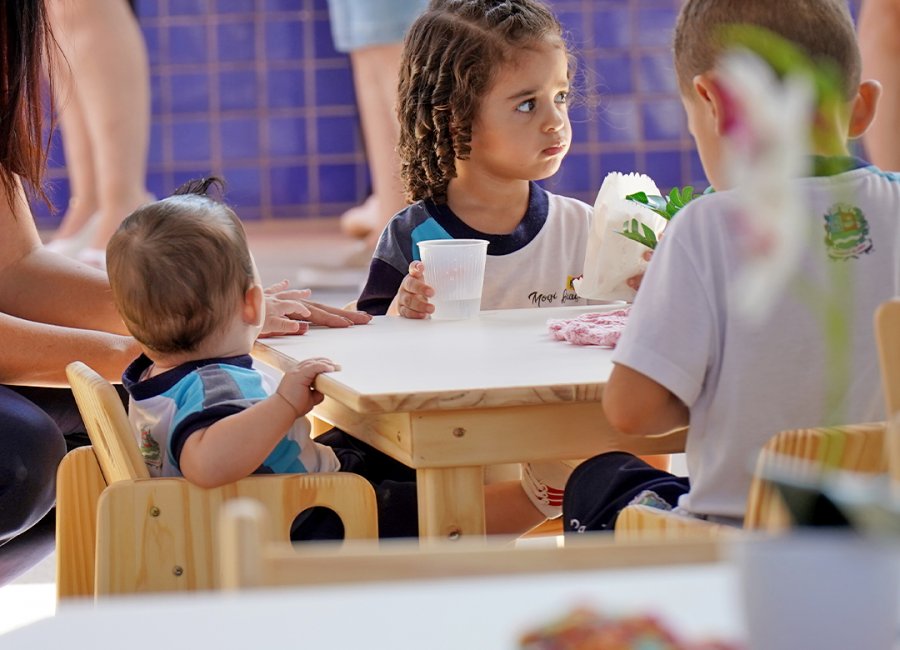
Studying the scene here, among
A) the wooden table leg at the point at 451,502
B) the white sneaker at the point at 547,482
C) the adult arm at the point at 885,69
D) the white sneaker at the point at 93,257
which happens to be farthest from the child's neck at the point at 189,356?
the adult arm at the point at 885,69

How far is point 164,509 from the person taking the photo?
4.83 ft

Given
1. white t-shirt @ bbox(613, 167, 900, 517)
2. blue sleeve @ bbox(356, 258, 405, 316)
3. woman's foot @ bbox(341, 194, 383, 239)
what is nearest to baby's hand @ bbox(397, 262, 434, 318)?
blue sleeve @ bbox(356, 258, 405, 316)

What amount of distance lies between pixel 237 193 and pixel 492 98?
3.76 m

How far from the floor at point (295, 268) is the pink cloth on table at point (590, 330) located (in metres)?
1.08

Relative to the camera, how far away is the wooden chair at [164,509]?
1454mm

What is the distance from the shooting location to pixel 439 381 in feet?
4.46

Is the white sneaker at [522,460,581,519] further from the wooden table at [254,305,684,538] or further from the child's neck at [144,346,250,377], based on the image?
the child's neck at [144,346,250,377]

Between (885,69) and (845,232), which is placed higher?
(885,69)

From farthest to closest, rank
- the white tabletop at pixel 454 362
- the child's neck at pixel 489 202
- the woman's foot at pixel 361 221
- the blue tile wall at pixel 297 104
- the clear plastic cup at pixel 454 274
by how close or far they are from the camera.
→ the blue tile wall at pixel 297 104 < the woman's foot at pixel 361 221 < the child's neck at pixel 489 202 < the clear plastic cup at pixel 454 274 < the white tabletop at pixel 454 362

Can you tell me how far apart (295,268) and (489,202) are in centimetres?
254

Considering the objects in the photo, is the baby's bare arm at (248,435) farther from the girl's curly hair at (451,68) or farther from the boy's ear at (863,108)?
the girl's curly hair at (451,68)

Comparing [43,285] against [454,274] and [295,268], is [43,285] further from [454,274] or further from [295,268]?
[295,268]

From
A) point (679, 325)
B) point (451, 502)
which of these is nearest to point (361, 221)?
point (451, 502)

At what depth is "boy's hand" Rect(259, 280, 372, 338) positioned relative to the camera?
1.84 m
